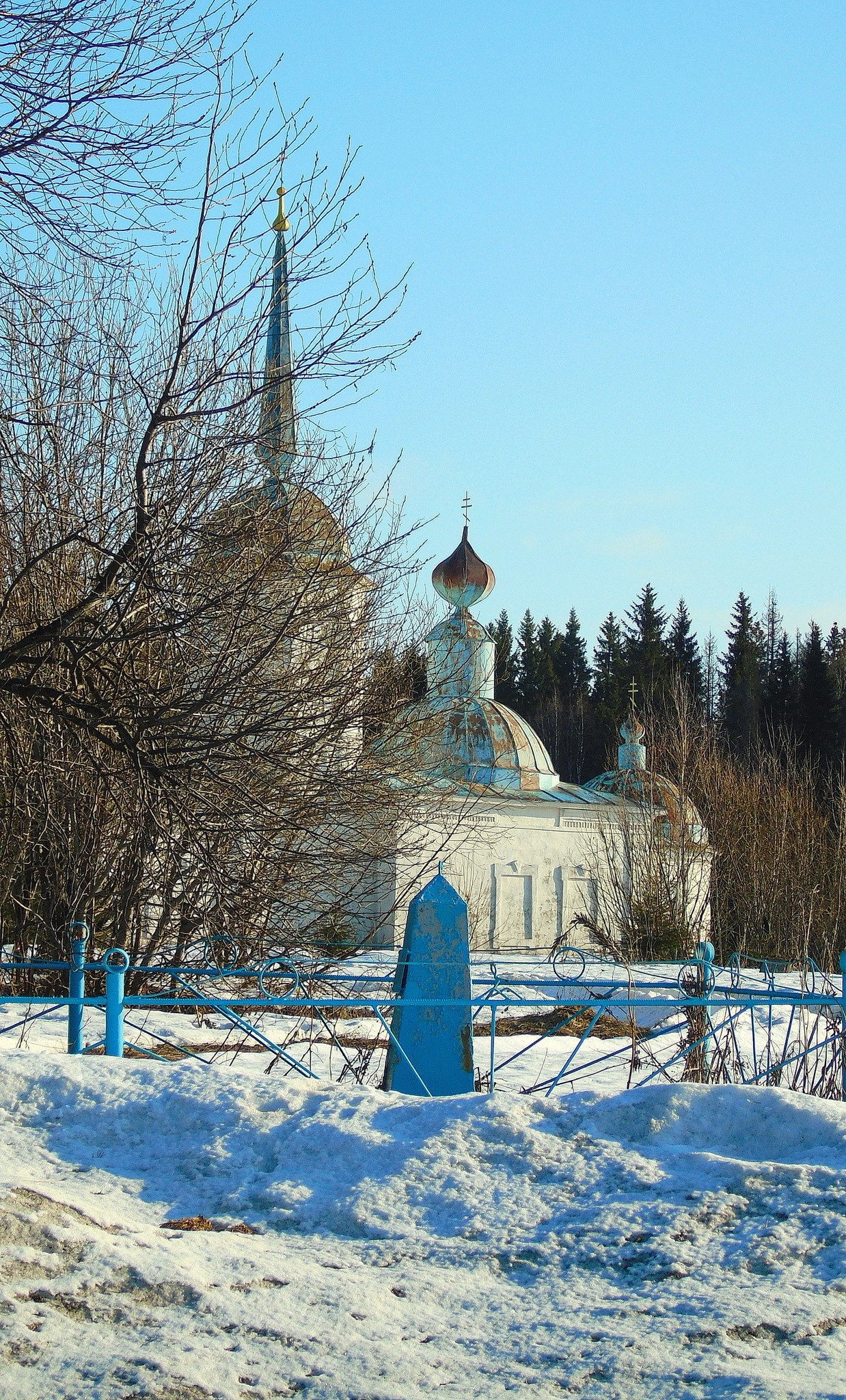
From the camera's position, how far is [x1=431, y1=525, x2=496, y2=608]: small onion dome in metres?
27.0

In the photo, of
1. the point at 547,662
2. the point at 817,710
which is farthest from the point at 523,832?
the point at 547,662

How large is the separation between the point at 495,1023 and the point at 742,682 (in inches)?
1984

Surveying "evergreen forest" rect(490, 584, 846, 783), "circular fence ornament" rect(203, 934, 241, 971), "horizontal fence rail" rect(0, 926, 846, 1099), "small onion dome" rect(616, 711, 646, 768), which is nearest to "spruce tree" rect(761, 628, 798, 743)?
"evergreen forest" rect(490, 584, 846, 783)

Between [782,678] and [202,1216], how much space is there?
2090 inches

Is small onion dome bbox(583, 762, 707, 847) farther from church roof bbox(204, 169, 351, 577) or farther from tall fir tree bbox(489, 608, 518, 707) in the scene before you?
tall fir tree bbox(489, 608, 518, 707)

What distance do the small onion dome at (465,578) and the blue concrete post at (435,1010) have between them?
20747 millimetres

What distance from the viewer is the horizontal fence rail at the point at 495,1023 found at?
6.33 metres

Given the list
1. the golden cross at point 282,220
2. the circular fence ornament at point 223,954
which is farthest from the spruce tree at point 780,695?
the golden cross at point 282,220

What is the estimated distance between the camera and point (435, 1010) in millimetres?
6117

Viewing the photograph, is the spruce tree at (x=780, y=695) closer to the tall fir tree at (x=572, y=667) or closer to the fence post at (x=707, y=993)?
the tall fir tree at (x=572, y=667)

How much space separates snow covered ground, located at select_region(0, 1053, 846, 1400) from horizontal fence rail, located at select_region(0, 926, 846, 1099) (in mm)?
1325

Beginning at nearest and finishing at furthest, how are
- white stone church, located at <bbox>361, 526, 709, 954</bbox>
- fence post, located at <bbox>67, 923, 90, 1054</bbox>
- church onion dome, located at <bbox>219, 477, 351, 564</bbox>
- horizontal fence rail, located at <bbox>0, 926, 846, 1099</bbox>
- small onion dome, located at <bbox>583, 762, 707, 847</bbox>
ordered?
horizontal fence rail, located at <bbox>0, 926, 846, 1099</bbox>
fence post, located at <bbox>67, 923, 90, 1054</bbox>
church onion dome, located at <bbox>219, 477, 351, 564</bbox>
small onion dome, located at <bbox>583, 762, 707, 847</bbox>
white stone church, located at <bbox>361, 526, 709, 954</bbox>

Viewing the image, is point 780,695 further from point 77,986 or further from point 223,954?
point 77,986

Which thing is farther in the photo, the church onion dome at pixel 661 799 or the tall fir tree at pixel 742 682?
the tall fir tree at pixel 742 682
